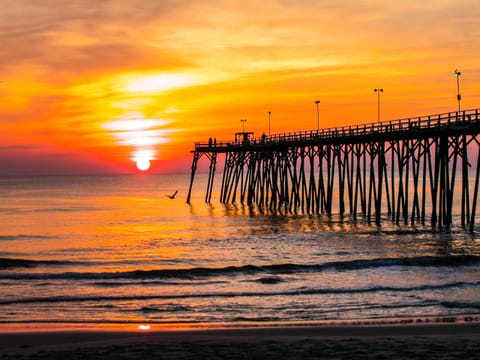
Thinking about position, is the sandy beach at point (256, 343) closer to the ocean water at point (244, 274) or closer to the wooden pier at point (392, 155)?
the ocean water at point (244, 274)

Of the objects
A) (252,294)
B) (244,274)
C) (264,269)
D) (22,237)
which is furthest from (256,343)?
(22,237)

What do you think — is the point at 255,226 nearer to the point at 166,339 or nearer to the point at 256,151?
the point at 256,151

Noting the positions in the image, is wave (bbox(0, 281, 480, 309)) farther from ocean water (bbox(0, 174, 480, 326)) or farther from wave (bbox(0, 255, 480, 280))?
wave (bbox(0, 255, 480, 280))

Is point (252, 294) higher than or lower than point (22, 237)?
lower

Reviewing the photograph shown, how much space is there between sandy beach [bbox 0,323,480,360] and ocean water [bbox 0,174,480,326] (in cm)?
121

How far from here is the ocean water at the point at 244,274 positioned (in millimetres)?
Answer: 16438

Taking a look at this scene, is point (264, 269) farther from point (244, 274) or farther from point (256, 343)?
point (256, 343)

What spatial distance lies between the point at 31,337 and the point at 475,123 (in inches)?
956

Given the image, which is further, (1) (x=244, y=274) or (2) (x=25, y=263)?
(2) (x=25, y=263)

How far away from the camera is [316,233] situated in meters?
37.7

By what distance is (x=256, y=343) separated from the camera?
12781 millimetres

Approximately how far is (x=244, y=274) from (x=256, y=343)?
11.0 m

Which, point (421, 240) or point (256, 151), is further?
point (256, 151)

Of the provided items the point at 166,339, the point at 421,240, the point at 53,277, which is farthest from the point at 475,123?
the point at 166,339
